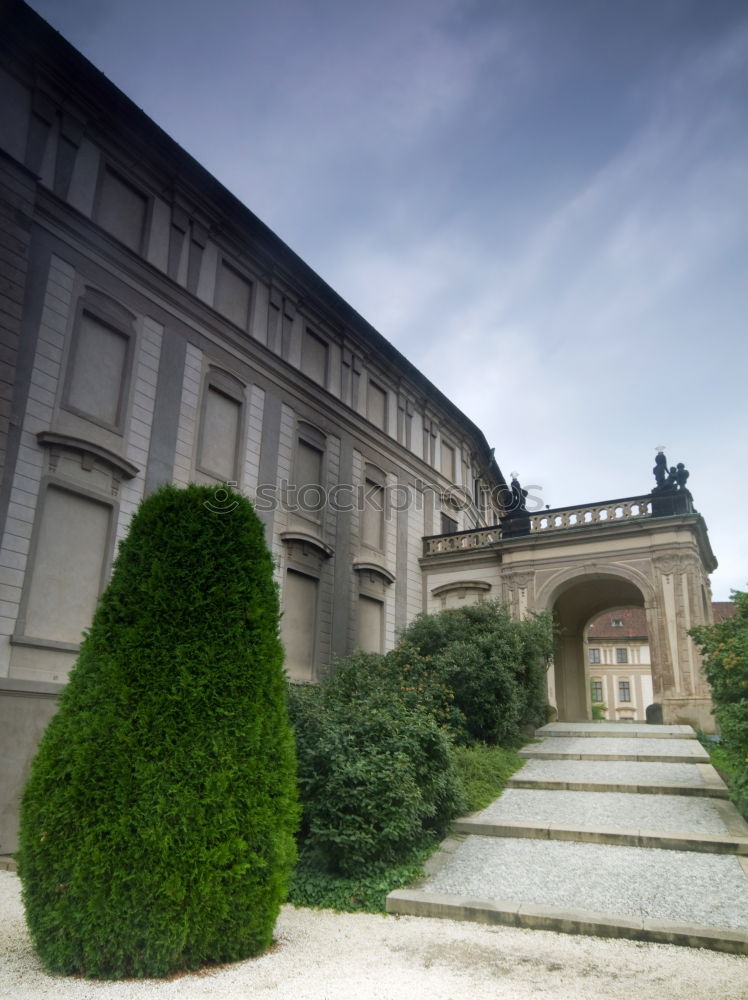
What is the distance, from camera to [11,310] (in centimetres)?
1241

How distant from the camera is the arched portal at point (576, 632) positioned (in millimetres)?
23516

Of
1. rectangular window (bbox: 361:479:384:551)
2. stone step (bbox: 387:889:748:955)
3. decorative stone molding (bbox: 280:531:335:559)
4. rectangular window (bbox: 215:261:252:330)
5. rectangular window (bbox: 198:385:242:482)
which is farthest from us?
rectangular window (bbox: 361:479:384:551)

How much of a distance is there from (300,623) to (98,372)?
7863 millimetres

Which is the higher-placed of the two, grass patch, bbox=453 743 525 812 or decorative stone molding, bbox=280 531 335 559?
decorative stone molding, bbox=280 531 335 559

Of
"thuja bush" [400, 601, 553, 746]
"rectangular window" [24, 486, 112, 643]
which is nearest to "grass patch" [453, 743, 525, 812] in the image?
"thuja bush" [400, 601, 553, 746]

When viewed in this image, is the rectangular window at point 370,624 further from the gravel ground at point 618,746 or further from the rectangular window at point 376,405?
the gravel ground at point 618,746

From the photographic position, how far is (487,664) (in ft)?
47.6

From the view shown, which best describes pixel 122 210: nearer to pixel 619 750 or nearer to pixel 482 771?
pixel 482 771

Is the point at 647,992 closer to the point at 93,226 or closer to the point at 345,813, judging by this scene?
the point at 345,813

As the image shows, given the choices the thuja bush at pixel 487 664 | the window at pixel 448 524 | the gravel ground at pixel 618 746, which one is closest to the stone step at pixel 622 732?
the gravel ground at pixel 618 746

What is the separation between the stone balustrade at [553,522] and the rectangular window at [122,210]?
12.9 metres

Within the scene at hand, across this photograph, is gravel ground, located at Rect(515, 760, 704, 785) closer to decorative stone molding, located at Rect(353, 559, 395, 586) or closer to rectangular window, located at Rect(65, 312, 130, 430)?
decorative stone molding, located at Rect(353, 559, 395, 586)

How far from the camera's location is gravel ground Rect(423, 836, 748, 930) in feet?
20.7

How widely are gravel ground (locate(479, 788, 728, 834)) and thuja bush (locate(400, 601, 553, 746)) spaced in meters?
2.03
